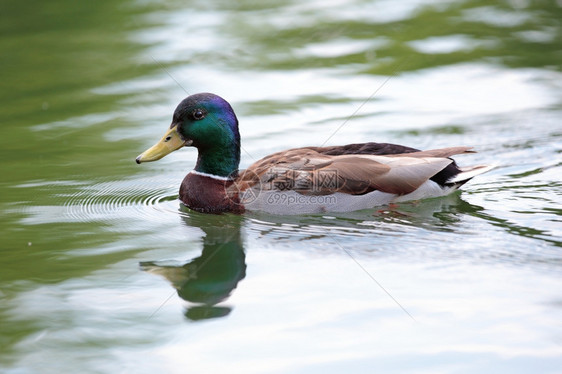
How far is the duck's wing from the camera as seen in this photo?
785 cm

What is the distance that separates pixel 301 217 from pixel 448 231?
1.37 meters

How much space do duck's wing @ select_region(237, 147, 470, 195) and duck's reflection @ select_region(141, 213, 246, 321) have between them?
524 millimetres

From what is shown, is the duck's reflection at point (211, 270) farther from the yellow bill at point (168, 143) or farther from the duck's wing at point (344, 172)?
the yellow bill at point (168, 143)

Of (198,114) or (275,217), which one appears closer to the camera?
(275,217)

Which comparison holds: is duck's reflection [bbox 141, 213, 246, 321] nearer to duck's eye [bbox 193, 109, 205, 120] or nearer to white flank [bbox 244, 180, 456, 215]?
white flank [bbox 244, 180, 456, 215]

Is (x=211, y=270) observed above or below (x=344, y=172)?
below

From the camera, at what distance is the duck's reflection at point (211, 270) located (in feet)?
20.0

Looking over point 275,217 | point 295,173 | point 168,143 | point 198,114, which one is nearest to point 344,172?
point 295,173

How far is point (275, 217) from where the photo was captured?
7.89m

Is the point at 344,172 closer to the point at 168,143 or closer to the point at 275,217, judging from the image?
the point at 275,217

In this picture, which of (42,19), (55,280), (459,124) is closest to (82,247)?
(55,280)

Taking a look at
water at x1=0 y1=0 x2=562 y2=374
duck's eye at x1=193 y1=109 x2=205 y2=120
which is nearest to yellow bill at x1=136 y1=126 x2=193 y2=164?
duck's eye at x1=193 y1=109 x2=205 y2=120

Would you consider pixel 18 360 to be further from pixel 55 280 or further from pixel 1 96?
pixel 1 96

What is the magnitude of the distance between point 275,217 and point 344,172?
0.77 meters
